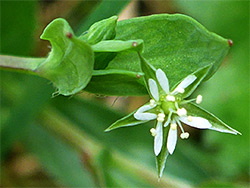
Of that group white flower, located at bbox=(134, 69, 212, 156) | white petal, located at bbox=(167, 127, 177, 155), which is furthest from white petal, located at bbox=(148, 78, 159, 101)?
white petal, located at bbox=(167, 127, 177, 155)

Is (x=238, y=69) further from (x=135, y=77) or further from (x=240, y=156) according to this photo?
(x=135, y=77)

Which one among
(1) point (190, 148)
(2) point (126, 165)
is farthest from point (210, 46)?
(1) point (190, 148)

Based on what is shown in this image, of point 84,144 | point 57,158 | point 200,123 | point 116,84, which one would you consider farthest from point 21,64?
point 57,158

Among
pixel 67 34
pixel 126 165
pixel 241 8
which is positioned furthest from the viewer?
pixel 241 8

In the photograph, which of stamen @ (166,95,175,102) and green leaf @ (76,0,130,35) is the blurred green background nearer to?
green leaf @ (76,0,130,35)

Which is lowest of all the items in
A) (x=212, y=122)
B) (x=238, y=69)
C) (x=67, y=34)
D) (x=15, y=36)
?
(x=238, y=69)

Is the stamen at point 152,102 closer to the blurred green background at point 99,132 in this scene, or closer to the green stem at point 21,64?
the green stem at point 21,64

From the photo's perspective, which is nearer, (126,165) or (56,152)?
(126,165)
